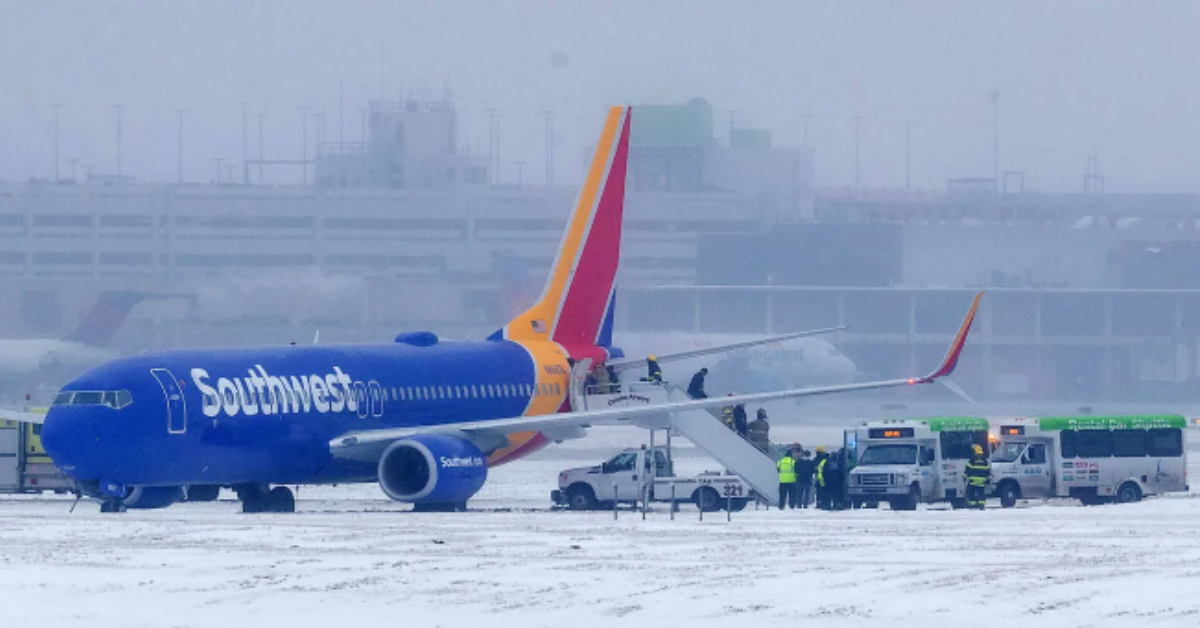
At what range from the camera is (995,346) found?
157m

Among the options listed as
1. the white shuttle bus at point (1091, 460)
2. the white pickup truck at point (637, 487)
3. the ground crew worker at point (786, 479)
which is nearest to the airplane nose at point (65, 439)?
the white pickup truck at point (637, 487)

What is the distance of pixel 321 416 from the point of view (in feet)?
127

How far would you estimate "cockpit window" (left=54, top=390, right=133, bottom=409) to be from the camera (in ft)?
115

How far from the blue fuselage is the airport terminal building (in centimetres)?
9776

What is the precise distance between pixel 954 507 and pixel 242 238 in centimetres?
12299

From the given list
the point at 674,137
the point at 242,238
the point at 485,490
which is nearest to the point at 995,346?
the point at 674,137

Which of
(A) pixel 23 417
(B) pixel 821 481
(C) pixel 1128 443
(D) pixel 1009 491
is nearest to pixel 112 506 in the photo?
(A) pixel 23 417

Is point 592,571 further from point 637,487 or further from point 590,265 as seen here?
point 590,265

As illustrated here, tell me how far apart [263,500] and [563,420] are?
19.5 feet

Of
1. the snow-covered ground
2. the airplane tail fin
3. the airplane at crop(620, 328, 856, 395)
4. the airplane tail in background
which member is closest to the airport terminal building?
the airplane tail in background

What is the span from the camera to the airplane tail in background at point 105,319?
4540 inches

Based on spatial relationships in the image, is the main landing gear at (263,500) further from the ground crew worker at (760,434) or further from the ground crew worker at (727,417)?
the ground crew worker at (760,434)

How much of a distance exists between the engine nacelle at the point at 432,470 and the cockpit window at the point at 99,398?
209 inches

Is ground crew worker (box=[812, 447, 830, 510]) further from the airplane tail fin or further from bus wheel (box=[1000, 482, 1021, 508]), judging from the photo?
the airplane tail fin
